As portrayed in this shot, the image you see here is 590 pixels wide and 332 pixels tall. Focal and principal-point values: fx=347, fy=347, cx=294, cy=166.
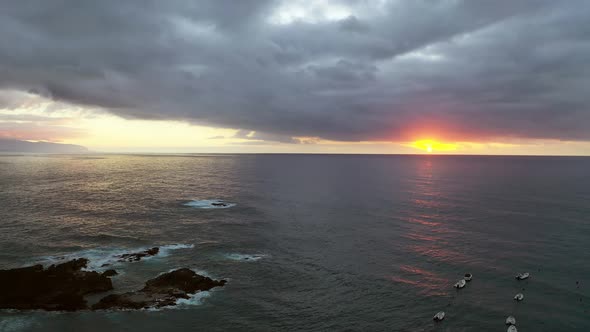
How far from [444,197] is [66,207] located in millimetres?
139551

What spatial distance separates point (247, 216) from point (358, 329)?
214 feet

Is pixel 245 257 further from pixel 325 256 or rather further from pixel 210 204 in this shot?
pixel 210 204

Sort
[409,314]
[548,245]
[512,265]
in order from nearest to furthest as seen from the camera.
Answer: [409,314]
[512,265]
[548,245]

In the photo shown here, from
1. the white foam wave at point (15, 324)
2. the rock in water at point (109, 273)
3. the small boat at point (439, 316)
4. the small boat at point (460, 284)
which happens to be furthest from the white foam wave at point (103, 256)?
the small boat at point (460, 284)

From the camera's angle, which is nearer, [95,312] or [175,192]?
[95,312]

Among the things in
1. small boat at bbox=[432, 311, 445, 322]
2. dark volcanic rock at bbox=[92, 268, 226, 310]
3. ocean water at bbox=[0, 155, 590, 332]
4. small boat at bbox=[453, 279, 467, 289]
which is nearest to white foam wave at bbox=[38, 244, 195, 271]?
ocean water at bbox=[0, 155, 590, 332]

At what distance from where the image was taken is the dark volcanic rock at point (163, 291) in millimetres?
46562

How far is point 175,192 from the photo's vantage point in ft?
498

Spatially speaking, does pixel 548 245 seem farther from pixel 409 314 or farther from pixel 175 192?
pixel 175 192

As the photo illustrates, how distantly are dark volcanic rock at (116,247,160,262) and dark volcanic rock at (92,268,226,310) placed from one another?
39.5 feet

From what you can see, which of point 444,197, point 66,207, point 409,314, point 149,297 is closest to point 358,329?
point 409,314

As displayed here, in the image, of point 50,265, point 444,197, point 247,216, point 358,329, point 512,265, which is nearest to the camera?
point 358,329

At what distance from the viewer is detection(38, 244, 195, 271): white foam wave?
60.4 meters

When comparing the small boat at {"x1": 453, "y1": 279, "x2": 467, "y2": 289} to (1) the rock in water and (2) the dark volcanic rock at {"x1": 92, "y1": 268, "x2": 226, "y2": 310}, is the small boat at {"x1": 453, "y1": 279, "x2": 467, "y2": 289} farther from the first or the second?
(1) the rock in water
